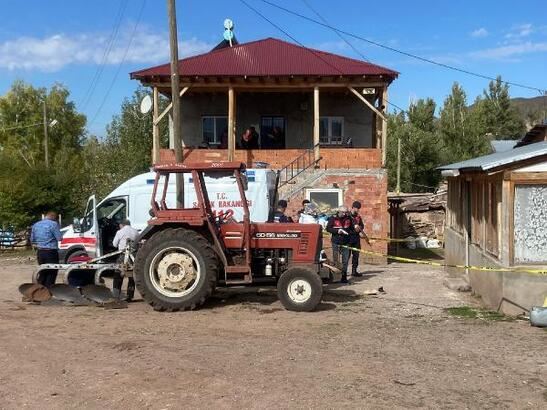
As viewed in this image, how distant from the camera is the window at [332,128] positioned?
2448cm

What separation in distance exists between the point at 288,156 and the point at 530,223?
1213 cm

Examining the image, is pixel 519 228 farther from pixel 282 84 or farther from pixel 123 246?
pixel 282 84

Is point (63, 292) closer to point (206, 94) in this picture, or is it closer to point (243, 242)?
point (243, 242)

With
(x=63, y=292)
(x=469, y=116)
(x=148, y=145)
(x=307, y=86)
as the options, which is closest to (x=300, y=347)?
(x=63, y=292)

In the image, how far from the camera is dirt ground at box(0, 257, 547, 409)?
18.7ft

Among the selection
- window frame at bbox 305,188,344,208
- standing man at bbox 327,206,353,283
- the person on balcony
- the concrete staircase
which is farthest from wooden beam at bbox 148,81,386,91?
standing man at bbox 327,206,353,283

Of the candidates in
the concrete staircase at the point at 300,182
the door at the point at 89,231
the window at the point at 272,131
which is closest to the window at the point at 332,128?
the window at the point at 272,131

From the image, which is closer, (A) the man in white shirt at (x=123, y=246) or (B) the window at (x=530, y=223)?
(B) the window at (x=530, y=223)

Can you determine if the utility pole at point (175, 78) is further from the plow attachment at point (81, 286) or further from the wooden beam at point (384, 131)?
the wooden beam at point (384, 131)

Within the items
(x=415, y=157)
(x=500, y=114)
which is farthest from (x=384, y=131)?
(x=500, y=114)

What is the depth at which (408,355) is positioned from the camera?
285 inches

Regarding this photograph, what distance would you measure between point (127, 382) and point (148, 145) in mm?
32555

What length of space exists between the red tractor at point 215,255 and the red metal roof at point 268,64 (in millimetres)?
11384

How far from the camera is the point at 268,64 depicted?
73.3 feet
